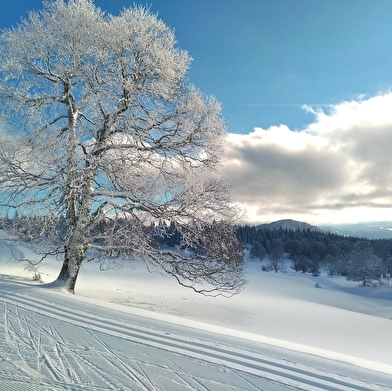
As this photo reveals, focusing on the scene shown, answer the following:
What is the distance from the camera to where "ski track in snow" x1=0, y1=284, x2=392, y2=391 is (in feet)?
9.84

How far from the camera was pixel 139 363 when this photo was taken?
11.2ft

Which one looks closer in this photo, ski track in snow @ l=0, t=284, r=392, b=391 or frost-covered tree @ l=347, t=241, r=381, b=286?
ski track in snow @ l=0, t=284, r=392, b=391

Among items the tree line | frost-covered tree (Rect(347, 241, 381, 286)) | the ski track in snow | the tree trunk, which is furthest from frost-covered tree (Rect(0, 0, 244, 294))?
frost-covered tree (Rect(347, 241, 381, 286))

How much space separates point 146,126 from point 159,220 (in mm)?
2850

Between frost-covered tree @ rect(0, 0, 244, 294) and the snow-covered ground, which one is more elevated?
frost-covered tree @ rect(0, 0, 244, 294)

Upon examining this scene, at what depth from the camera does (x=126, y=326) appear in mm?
4859

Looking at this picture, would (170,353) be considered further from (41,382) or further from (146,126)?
(146,126)

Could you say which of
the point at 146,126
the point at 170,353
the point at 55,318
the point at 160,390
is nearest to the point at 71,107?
the point at 146,126

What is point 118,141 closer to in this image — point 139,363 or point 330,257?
point 139,363

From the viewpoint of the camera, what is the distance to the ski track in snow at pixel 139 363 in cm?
300

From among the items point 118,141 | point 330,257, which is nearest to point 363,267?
point 330,257

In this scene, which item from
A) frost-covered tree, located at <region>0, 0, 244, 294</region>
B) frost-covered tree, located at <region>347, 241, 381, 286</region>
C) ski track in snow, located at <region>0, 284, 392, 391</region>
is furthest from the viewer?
frost-covered tree, located at <region>347, 241, 381, 286</region>

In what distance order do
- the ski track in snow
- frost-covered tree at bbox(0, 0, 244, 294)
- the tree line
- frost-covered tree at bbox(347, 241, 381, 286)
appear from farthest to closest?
the tree line < frost-covered tree at bbox(347, 241, 381, 286) < frost-covered tree at bbox(0, 0, 244, 294) < the ski track in snow

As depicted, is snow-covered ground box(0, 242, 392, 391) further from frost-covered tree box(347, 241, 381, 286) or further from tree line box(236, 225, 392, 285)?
frost-covered tree box(347, 241, 381, 286)
